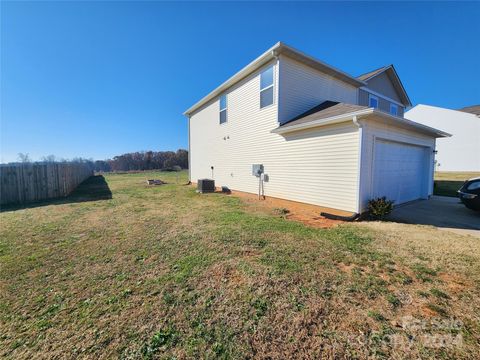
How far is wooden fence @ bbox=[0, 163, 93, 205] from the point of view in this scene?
872 centimetres

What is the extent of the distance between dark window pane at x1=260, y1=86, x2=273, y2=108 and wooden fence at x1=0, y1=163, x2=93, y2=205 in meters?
11.0

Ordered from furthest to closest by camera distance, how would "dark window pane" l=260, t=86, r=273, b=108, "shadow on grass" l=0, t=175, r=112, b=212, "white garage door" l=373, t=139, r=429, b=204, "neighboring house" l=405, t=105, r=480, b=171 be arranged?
"neighboring house" l=405, t=105, r=480, b=171, "dark window pane" l=260, t=86, r=273, b=108, "shadow on grass" l=0, t=175, r=112, b=212, "white garage door" l=373, t=139, r=429, b=204

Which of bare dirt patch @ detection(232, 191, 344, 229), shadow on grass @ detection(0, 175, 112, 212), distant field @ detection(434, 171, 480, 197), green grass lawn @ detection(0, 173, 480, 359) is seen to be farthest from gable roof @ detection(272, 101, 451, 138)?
shadow on grass @ detection(0, 175, 112, 212)

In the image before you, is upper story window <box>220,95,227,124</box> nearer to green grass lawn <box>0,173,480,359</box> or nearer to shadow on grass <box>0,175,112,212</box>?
shadow on grass <box>0,175,112,212</box>

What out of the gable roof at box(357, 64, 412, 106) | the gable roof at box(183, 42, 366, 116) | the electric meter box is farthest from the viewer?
the gable roof at box(357, 64, 412, 106)

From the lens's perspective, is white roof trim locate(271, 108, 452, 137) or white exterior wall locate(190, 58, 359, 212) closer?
white roof trim locate(271, 108, 452, 137)

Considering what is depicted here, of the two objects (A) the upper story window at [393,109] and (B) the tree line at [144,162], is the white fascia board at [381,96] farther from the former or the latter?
(B) the tree line at [144,162]

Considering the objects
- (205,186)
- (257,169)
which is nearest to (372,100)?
(257,169)

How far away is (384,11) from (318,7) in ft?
10.4

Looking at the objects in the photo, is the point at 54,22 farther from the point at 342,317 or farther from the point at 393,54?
the point at 393,54

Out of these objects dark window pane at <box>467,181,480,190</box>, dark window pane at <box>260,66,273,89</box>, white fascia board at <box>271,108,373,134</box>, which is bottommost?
dark window pane at <box>467,181,480,190</box>

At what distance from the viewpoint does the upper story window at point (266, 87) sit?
841 centimetres

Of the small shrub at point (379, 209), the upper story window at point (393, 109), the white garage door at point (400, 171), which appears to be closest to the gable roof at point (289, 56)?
the white garage door at point (400, 171)

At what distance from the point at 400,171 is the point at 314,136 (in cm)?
375
